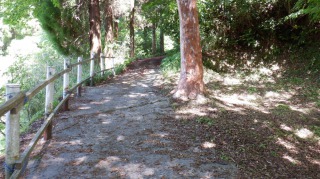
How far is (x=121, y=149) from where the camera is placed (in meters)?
4.69

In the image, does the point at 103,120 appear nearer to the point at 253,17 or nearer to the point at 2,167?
the point at 2,167

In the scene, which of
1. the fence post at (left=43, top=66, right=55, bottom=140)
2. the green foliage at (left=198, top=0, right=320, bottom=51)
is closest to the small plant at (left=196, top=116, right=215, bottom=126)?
the fence post at (left=43, top=66, right=55, bottom=140)

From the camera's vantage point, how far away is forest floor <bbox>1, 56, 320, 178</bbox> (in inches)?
160

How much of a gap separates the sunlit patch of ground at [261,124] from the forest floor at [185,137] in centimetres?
2

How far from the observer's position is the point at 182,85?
7809mm

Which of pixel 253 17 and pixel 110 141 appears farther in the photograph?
pixel 253 17

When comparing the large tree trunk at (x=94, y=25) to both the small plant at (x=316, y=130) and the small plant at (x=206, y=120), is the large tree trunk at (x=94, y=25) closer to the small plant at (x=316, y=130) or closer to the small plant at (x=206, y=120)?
the small plant at (x=206, y=120)

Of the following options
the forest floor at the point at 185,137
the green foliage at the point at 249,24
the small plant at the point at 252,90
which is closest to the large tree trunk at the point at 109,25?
the green foliage at the point at 249,24

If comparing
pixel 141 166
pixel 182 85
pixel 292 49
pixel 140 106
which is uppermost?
pixel 292 49

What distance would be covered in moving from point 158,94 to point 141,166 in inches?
190

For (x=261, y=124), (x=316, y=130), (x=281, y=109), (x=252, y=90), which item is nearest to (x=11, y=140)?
(x=261, y=124)

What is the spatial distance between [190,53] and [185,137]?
3094 millimetres

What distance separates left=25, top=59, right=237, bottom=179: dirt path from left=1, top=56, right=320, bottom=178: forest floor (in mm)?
13

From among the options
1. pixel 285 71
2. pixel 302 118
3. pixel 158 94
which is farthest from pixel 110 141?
pixel 285 71
